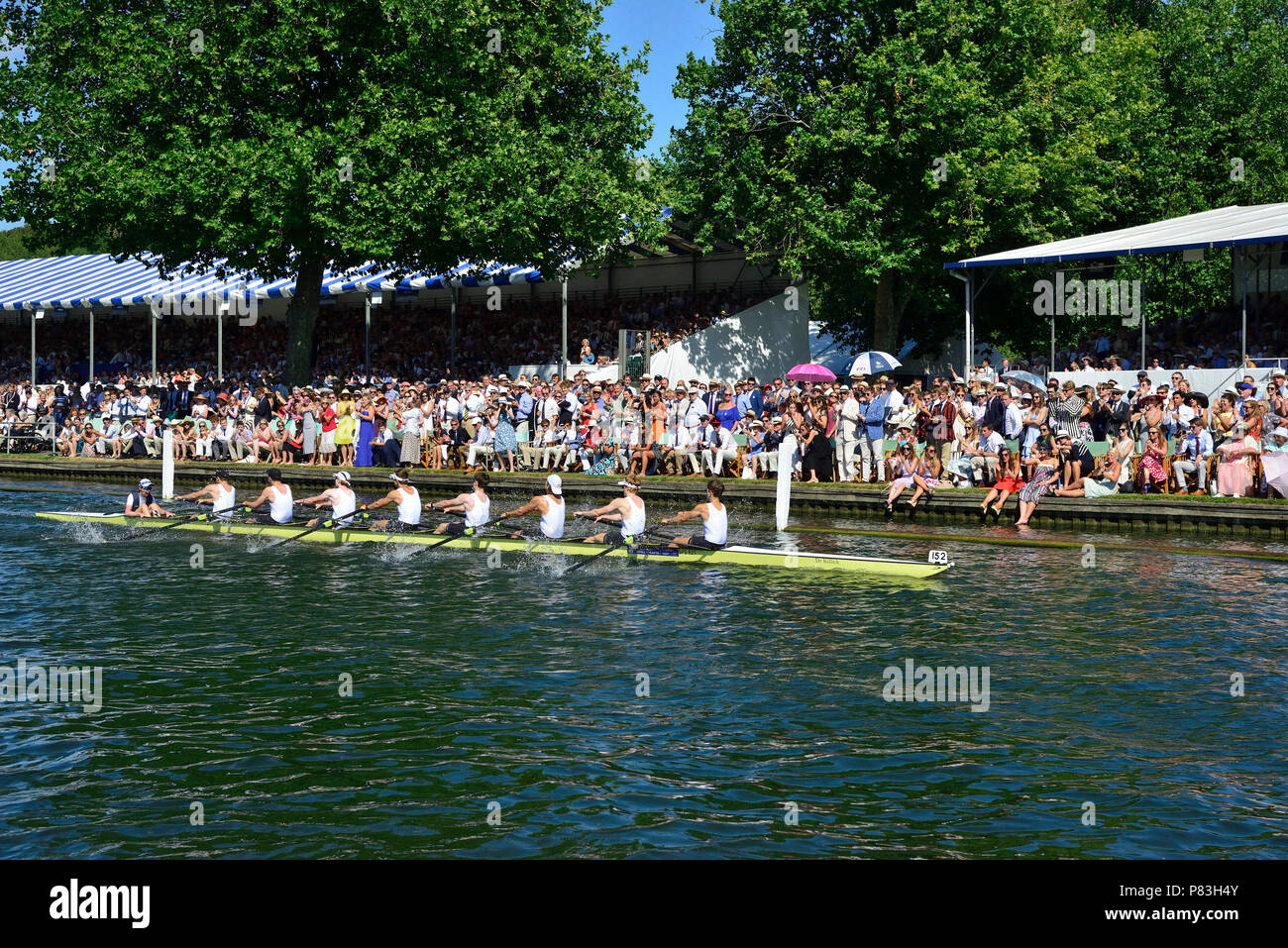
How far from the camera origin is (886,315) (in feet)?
129

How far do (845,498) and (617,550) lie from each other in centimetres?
677

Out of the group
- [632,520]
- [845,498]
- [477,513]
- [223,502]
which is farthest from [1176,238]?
[223,502]

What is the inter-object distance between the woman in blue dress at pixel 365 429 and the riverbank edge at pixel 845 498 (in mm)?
996

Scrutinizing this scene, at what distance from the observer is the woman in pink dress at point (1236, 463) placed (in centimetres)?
2183

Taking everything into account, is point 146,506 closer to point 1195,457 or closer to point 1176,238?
point 1195,457

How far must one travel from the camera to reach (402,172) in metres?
35.0

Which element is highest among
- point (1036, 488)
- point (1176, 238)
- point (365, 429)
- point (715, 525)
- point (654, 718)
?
point (1176, 238)

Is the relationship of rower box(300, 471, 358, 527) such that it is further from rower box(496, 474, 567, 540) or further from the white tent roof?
the white tent roof

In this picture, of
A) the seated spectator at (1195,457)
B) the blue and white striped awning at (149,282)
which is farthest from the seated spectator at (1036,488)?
the blue and white striped awning at (149,282)

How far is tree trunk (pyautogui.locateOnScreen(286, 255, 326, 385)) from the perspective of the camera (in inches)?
1528

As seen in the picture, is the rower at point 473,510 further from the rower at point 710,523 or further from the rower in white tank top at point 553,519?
the rower at point 710,523
